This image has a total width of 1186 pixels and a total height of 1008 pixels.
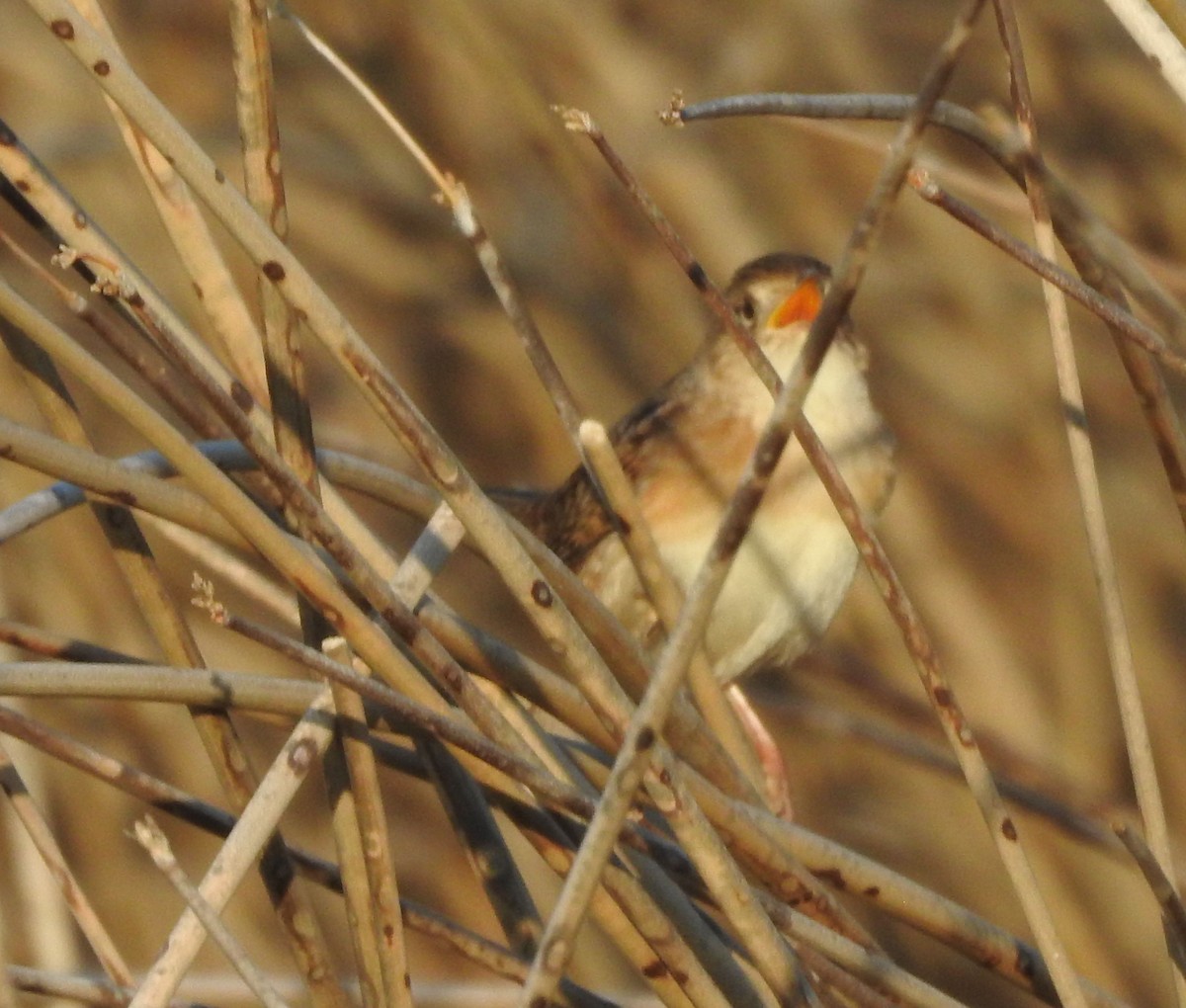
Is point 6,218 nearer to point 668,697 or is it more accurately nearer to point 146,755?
point 146,755

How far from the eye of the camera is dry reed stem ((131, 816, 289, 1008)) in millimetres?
1008

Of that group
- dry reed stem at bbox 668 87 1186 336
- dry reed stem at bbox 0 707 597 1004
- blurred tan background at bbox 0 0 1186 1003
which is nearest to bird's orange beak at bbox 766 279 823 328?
blurred tan background at bbox 0 0 1186 1003

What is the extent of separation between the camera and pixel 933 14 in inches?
142

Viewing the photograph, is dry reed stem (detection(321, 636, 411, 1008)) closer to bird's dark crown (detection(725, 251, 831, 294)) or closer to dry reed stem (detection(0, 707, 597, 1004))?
dry reed stem (detection(0, 707, 597, 1004))

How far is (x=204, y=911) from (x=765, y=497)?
160 centimetres

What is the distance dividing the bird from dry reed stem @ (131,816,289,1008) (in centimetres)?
150

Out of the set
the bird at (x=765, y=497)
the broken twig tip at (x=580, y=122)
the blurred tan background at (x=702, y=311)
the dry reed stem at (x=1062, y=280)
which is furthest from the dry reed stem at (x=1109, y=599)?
the blurred tan background at (x=702, y=311)

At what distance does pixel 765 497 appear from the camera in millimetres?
2582

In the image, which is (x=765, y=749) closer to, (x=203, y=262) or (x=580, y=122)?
(x=203, y=262)

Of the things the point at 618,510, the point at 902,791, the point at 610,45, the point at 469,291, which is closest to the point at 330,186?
the point at 469,291

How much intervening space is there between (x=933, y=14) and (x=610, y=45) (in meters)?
0.64

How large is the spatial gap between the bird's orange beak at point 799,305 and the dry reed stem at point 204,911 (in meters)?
1.77

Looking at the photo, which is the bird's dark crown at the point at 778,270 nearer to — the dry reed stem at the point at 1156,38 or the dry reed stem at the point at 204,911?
the dry reed stem at the point at 1156,38

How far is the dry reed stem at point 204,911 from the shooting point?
1.01 meters
